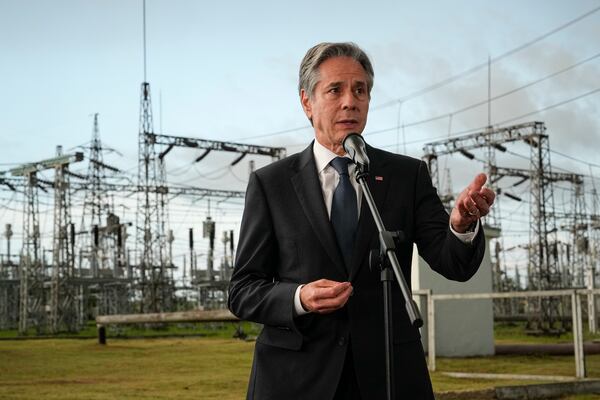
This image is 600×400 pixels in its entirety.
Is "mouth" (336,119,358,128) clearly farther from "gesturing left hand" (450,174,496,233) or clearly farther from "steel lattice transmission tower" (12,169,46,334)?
"steel lattice transmission tower" (12,169,46,334)

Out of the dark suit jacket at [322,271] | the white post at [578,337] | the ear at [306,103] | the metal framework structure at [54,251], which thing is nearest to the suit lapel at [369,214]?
the dark suit jacket at [322,271]

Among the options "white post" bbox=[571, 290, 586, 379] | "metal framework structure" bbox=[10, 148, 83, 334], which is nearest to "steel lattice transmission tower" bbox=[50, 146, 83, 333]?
"metal framework structure" bbox=[10, 148, 83, 334]

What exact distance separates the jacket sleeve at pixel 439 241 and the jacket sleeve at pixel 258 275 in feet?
1.45

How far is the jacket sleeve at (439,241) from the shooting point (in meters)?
2.18

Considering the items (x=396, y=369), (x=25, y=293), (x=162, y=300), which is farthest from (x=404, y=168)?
(x=162, y=300)

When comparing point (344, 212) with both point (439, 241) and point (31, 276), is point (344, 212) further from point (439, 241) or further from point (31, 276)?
point (31, 276)

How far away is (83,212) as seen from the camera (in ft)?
154

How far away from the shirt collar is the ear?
93mm

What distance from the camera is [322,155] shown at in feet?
8.17

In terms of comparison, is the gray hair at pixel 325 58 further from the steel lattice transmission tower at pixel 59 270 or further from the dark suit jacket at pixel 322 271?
the steel lattice transmission tower at pixel 59 270

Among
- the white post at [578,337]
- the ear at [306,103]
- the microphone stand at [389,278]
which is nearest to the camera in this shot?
the microphone stand at [389,278]

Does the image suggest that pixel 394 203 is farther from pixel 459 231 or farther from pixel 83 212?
pixel 83 212

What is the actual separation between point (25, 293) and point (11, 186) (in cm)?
872

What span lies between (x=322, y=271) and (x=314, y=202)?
225 mm
